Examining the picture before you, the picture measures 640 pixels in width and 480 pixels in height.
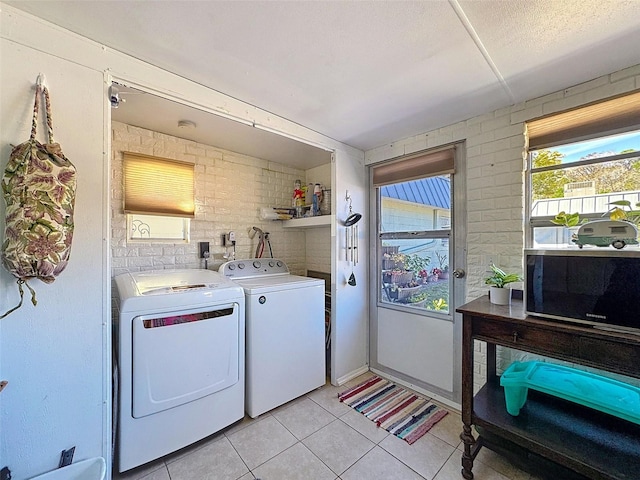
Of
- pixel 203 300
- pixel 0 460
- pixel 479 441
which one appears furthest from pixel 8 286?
pixel 479 441

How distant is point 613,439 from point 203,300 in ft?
7.44

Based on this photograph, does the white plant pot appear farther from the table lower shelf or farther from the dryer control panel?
the dryer control panel

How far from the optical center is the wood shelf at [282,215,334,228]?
2.50 meters

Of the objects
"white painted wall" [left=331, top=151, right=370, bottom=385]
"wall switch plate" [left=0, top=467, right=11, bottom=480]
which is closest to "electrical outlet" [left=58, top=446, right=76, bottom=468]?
"wall switch plate" [left=0, top=467, right=11, bottom=480]

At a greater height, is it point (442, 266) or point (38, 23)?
point (38, 23)

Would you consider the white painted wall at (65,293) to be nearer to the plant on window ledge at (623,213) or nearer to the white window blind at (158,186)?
the white window blind at (158,186)

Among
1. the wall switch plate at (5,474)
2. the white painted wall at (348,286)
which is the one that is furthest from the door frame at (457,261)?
the wall switch plate at (5,474)

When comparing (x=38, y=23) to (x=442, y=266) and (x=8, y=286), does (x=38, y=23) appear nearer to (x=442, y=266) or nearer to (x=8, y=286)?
(x=8, y=286)

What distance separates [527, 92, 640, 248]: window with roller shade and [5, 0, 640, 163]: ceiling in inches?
8.9

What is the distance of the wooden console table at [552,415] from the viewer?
3.69ft

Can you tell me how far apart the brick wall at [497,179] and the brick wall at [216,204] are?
1460 mm

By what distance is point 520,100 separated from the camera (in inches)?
68.9

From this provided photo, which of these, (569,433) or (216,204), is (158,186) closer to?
(216,204)

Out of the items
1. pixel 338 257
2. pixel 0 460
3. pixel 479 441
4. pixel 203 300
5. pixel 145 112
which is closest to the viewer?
pixel 0 460
